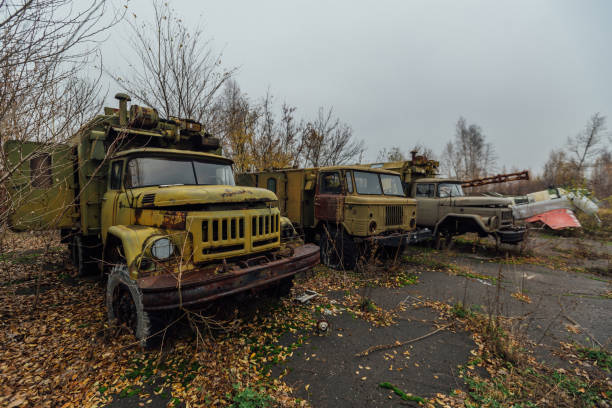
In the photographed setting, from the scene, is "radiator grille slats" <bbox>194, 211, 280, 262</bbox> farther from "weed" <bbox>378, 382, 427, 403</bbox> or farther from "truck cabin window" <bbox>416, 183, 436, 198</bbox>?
"truck cabin window" <bbox>416, 183, 436, 198</bbox>

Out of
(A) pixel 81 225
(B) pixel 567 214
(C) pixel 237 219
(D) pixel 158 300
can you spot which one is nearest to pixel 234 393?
(D) pixel 158 300

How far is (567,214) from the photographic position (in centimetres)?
1112

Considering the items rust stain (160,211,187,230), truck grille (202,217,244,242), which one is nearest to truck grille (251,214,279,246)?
truck grille (202,217,244,242)

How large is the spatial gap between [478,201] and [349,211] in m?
4.79

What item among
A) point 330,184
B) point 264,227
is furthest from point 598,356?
point 330,184

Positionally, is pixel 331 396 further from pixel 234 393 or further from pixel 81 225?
pixel 81 225

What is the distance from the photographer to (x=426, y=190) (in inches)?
364

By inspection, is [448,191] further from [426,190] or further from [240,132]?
[240,132]

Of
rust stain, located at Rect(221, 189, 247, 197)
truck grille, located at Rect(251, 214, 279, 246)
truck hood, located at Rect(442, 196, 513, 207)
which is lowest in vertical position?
truck grille, located at Rect(251, 214, 279, 246)

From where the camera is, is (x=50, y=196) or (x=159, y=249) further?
(x=50, y=196)

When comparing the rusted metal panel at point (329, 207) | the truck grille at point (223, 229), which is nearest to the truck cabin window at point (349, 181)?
the rusted metal panel at point (329, 207)

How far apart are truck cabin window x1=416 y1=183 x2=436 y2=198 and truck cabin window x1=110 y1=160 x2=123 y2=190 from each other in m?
8.62

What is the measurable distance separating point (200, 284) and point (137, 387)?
1120mm

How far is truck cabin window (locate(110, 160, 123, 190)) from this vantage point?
406 centimetres
